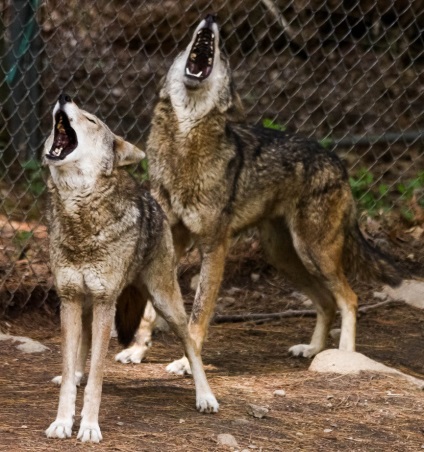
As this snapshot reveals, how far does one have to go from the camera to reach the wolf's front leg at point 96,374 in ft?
15.1

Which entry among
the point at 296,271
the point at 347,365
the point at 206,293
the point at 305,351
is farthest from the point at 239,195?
the point at 347,365

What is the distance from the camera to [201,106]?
6.62 meters

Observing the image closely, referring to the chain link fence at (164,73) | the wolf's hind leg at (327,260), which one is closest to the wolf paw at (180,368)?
the wolf's hind leg at (327,260)

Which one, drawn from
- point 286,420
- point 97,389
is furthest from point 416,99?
point 97,389

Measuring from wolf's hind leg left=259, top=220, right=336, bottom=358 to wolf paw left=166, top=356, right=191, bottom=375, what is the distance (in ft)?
3.49

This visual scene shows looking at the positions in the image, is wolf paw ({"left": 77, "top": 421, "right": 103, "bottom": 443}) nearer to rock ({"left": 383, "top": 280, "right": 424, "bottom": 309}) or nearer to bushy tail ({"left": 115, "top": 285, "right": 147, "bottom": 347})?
bushy tail ({"left": 115, "top": 285, "right": 147, "bottom": 347})

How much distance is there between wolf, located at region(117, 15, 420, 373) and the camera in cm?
659

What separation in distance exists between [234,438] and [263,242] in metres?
2.73

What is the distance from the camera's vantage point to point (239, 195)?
6.77 meters

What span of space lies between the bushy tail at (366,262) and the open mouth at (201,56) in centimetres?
158

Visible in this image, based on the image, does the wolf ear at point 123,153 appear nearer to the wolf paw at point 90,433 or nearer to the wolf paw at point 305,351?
the wolf paw at point 90,433

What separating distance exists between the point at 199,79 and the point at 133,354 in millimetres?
1767

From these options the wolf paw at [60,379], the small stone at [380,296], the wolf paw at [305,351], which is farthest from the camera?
the small stone at [380,296]

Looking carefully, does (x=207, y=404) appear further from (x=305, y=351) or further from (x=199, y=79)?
(x=199, y=79)
